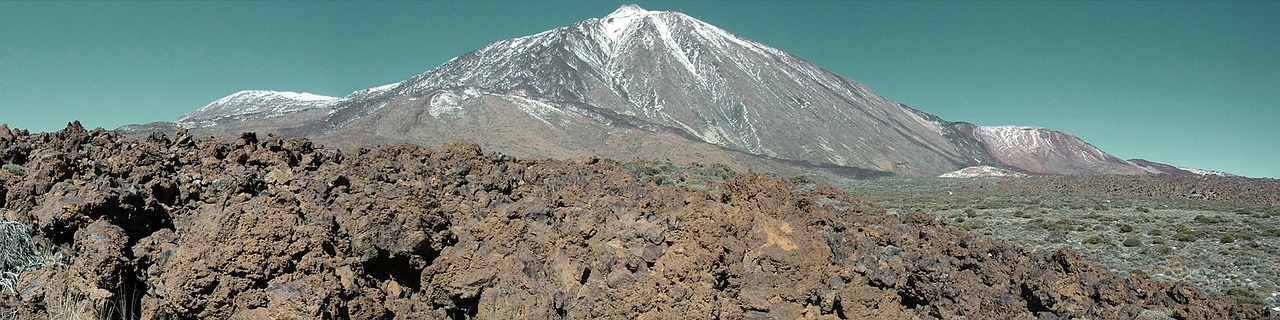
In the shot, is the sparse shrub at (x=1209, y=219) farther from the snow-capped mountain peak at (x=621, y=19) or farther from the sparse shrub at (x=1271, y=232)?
the snow-capped mountain peak at (x=621, y=19)

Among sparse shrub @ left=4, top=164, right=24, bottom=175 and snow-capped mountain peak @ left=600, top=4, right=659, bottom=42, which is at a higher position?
snow-capped mountain peak @ left=600, top=4, right=659, bottom=42

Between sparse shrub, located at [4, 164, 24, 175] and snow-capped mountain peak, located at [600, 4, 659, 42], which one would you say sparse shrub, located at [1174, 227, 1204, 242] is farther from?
snow-capped mountain peak, located at [600, 4, 659, 42]

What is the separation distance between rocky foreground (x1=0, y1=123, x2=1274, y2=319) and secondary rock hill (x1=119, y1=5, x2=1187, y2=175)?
44276mm

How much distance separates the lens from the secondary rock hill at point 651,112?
61.4 meters

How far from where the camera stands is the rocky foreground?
3.09 meters

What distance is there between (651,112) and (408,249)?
3609 inches

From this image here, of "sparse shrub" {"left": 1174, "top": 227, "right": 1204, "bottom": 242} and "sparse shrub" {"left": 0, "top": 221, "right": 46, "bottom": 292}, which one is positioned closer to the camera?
"sparse shrub" {"left": 0, "top": 221, "right": 46, "bottom": 292}

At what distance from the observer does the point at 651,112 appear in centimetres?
9512

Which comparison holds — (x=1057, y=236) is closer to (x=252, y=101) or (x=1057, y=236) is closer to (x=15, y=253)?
(x=15, y=253)

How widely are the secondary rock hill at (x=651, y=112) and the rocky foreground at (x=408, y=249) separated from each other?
44276mm

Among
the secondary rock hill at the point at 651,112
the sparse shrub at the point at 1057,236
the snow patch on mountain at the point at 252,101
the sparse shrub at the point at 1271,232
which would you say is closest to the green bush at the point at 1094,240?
the sparse shrub at the point at 1057,236

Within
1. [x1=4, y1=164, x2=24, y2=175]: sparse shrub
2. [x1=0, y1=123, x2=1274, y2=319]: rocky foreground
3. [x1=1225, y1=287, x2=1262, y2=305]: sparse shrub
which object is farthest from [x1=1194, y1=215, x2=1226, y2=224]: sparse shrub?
[x1=4, y1=164, x2=24, y2=175]: sparse shrub

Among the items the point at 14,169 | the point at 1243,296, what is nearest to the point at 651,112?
the point at 1243,296

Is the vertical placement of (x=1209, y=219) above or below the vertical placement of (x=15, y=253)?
below
